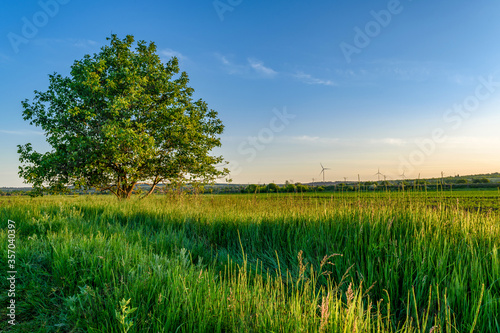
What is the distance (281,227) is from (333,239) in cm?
153

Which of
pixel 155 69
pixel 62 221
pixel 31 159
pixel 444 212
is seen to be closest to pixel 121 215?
pixel 62 221

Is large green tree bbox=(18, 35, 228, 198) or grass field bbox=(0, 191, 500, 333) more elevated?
large green tree bbox=(18, 35, 228, 198)

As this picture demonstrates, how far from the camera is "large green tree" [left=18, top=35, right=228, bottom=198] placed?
1553 cm

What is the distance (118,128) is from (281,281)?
48.6 feet

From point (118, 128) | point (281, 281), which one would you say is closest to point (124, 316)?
point (281, 281)

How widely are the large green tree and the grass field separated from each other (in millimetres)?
9884

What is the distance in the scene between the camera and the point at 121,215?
896 cm

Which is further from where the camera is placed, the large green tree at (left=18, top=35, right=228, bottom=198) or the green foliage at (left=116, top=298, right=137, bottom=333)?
the large green tree at (left=18, top=35, right=228, bottom=198)

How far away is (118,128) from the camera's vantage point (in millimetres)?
14945

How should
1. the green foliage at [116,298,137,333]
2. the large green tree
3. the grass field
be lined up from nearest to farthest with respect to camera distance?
1. the green foliage at [116,298,137,333]
2. the grass field
3. the large green tree

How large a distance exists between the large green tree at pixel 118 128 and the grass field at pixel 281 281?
32.4ft

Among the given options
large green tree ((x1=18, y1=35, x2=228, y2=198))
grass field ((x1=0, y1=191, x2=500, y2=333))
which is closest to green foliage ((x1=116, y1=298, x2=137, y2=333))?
grass field ((x1=0, y1=191, x2=500, y2=333))

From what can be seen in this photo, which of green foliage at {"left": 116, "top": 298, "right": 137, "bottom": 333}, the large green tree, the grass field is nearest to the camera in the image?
green foliage at {"left": 116, "top": 298, "right": 137, "bottom": 333}

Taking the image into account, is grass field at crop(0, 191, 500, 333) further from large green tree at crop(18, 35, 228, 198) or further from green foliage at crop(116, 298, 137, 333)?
large green tree at crop(18, 35, 228, 198)
